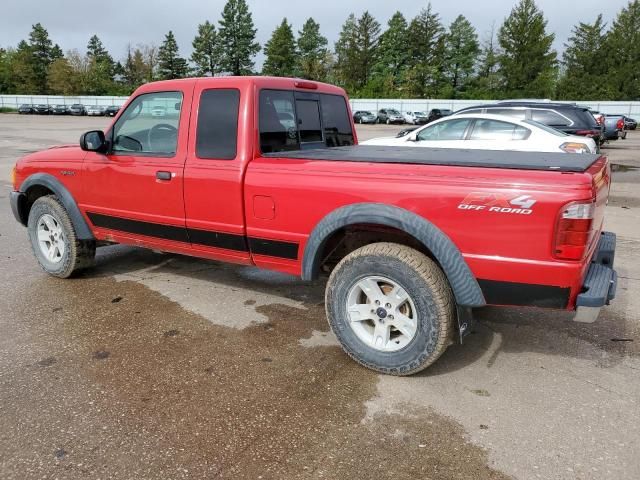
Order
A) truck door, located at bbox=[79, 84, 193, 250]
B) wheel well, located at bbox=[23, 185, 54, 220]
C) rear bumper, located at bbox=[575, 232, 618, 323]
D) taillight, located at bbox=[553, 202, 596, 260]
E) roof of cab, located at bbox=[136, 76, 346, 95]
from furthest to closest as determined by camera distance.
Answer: wheel well, located at bbox=[23, 185, 54, 220] → truck door, located at bbox=[79, 84, 193, 250] → roof of cab, located at bbox=[136, 76, 346, 95] → rear bumper, located at bbox=[575, 232, 618, 323] → taillight, located at bbox=[553, 202, 596, 260]

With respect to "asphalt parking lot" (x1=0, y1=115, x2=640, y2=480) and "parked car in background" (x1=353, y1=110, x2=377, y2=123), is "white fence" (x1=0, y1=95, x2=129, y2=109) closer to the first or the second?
"parked car in background" (x1=353, y1=110, x2=377, y2=123)

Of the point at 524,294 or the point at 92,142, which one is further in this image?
the point at 92,142

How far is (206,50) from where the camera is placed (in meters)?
88.1

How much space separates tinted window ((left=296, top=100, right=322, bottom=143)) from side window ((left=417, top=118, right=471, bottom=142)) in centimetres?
623

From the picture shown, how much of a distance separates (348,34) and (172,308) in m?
83.5

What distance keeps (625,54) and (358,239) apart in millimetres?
71919

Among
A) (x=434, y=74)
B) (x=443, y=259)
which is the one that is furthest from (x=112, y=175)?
(x=434, y=74)

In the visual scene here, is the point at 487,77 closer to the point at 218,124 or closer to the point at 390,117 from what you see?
the point at 390,117

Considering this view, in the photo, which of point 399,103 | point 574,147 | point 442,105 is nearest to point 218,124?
point 574,147

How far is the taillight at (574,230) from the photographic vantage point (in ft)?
8.93

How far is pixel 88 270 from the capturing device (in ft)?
18.3

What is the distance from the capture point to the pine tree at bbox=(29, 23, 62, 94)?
88.2m

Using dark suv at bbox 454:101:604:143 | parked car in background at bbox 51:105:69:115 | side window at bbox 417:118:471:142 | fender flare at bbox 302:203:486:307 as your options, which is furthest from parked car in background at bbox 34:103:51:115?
fender flare at bbox 302:203:486:307

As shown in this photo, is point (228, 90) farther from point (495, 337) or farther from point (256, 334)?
point (495, 337)
